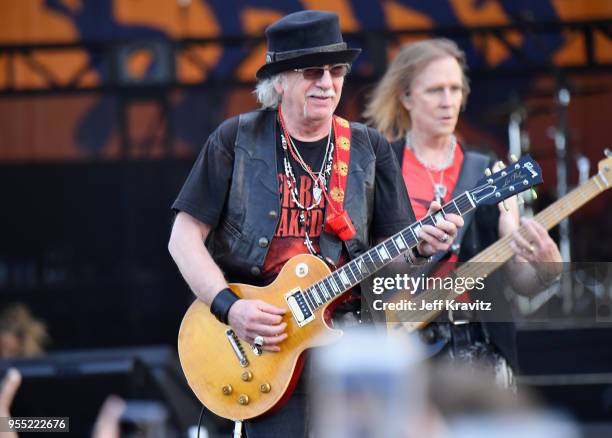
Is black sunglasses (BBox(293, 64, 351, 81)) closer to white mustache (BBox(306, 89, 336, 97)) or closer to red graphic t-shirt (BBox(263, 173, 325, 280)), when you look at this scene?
white mustache (BBox(306, 89, 336, 97))

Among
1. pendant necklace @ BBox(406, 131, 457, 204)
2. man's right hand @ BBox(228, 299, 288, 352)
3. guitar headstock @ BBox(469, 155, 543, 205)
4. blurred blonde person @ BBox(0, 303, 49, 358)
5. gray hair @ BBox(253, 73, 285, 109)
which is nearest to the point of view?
man's right hand @ BBox(228, 299, 288, 352)

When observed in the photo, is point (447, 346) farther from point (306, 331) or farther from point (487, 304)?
point (306, 331)

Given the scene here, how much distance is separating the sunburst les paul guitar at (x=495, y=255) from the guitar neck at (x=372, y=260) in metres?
0.19

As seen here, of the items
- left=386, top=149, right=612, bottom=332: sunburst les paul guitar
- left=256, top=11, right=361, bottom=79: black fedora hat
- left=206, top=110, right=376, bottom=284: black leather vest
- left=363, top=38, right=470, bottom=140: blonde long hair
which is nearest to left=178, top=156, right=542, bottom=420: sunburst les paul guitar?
left=206, top=110, right=376, bottom=284: black leather vest

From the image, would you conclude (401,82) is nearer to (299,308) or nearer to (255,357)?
(299,308)

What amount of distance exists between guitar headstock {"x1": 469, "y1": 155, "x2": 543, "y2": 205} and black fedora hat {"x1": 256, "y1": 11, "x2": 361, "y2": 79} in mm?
654

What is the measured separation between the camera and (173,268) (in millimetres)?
11289

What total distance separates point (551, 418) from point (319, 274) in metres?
2.44

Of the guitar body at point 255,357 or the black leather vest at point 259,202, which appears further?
the black leather vest at point 259,202

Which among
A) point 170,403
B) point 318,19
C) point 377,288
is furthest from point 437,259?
point 170,403

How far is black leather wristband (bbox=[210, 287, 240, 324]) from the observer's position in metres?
3.75

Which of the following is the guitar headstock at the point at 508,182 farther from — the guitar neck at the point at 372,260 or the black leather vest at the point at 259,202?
the black leather vest at the point at 259,202

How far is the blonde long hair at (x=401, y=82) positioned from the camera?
186 inches

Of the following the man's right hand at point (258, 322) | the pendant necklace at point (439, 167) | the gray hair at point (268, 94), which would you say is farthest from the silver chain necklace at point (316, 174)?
the pendant necklace at point (439, 167)
